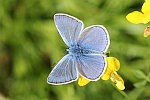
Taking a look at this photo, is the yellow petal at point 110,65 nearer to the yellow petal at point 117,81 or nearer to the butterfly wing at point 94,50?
→ the yellow petal at point 117,81

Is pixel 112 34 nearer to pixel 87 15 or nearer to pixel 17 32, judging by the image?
A: pixel 87 15

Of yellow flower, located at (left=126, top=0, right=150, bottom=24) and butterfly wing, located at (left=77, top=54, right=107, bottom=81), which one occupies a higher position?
yellow flower, located at (left=126, top=0, right=150, bottom=24)

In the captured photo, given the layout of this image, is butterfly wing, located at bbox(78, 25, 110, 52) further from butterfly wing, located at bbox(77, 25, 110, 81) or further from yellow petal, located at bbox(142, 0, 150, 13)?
yellow petal, located at bbox(142, 0, 150, 13)

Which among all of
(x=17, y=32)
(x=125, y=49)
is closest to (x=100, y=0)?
(x=125, y=49)

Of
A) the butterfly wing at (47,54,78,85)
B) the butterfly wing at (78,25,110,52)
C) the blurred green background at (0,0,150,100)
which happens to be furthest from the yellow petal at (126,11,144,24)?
the blurred green background at (0,0,150,100)

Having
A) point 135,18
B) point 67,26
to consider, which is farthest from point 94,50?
point 135,18

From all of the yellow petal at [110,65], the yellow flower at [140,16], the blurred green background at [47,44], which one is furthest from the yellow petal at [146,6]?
the blurred green background at [47,44]

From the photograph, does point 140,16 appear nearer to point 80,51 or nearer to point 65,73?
point 80,51
